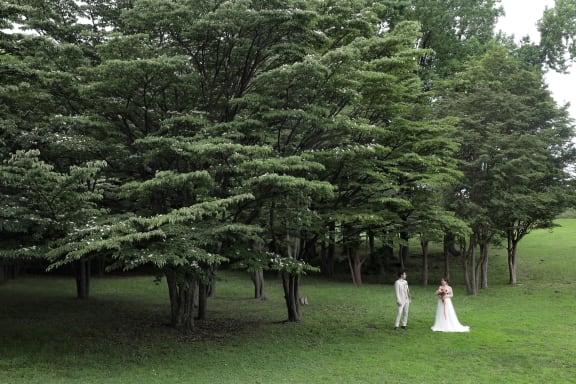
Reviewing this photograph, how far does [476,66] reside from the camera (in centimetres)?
2548

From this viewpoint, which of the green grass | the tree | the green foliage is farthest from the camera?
the tree

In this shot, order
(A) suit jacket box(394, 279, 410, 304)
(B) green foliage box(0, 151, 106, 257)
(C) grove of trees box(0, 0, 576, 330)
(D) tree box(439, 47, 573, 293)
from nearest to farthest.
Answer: (B) green foliage box(0, 151, 106, 257), (C) grove of trees box(0, 0, 576, 330), (A) suit jacket box(394, 279, 410, 304), (D) tree box(439, 47, 573, 293)

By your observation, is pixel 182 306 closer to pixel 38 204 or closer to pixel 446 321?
pixel 38 204

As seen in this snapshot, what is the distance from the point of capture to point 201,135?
1238 centimetres

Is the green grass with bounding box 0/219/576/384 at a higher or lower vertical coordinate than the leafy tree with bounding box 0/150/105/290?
lower

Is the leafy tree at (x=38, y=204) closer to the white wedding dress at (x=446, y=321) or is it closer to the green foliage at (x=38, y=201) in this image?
the green foliage at (x=38, y=201)

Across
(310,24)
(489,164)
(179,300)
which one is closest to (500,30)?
(489,164)

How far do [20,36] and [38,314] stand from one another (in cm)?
1069

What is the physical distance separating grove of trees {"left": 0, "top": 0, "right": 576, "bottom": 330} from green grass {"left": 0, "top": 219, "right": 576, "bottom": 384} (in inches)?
72.9

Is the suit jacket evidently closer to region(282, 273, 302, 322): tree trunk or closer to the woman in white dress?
the woman in white dress

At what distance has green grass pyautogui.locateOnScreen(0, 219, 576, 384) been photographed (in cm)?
1155

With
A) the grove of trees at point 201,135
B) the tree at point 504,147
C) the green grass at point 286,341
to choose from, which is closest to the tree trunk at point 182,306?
the grove of trees at point 201,135

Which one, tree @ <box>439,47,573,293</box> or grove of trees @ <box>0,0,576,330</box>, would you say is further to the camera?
tree @ <box>439,47,573,293</box>

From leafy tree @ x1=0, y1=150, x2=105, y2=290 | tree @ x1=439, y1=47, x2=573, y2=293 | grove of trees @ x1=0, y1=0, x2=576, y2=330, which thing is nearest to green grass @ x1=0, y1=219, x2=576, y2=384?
grove of trees @ x1=0, y1=0, x2=576, y2=330
